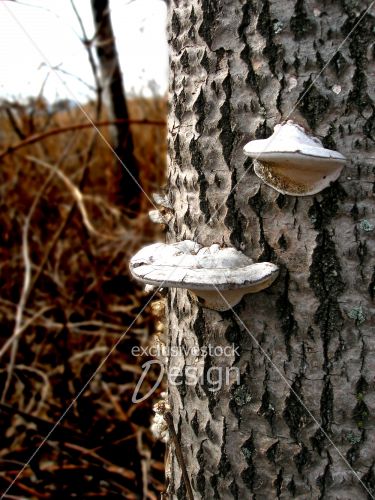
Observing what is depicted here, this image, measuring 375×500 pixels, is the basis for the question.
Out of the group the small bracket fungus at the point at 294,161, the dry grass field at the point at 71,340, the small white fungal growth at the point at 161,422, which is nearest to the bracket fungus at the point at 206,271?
the small bracket fungus at the point at 294,161

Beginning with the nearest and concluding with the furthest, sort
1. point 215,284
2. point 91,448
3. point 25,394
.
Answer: point 215,284 < point 91,448 < point 25,394

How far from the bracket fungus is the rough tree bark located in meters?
0.04

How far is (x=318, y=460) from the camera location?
0.94 meters

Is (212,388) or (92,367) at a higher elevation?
(212,388)

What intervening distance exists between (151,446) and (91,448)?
0.27 metres

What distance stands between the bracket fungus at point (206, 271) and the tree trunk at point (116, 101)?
277 centimetres

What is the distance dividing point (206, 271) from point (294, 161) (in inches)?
9.2

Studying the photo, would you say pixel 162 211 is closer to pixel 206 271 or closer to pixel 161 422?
pixel 206 271

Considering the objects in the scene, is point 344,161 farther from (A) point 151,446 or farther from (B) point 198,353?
(A) point 151,446

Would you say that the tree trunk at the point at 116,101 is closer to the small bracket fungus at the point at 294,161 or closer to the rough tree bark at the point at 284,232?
the rough tree bark at the point at 284,232

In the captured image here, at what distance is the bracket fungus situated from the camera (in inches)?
31.9

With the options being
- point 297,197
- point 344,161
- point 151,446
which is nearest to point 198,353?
point 297,197

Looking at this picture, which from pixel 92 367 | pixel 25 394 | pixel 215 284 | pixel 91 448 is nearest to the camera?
pixel 215 284

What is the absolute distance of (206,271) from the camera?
2.71 ft
